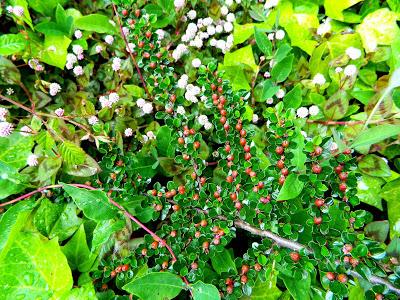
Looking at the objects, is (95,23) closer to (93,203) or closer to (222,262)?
(93,203)

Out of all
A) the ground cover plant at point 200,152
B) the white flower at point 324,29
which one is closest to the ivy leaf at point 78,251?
the ground cover plant at point 200,152

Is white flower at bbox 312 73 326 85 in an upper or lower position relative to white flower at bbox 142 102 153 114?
upper

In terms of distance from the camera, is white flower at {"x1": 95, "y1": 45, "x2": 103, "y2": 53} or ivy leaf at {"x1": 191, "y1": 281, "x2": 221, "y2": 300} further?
white flower at {"x1": 95, "y1": 45, "x2": 103, "y2": 53}

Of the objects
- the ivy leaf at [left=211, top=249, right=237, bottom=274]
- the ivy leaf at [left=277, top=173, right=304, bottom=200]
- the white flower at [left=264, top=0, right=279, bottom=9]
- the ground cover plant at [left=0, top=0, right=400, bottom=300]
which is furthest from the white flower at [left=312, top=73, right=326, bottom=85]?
the ivy leaf at [left=211, top=249, right=237, bottom=274]

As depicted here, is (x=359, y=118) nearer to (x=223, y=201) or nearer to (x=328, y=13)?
(x=328, y=13)

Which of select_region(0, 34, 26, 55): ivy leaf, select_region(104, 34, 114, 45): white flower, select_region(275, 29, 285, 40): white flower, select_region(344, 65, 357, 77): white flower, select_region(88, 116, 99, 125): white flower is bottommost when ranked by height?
select_region(88, 116, 99, 125): white flower

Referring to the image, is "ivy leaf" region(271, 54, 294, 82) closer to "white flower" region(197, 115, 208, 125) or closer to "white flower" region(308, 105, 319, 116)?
"white flower" region(308, 105, 319, 116)

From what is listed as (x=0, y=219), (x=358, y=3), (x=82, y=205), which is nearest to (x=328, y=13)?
(x=358, y=3)
